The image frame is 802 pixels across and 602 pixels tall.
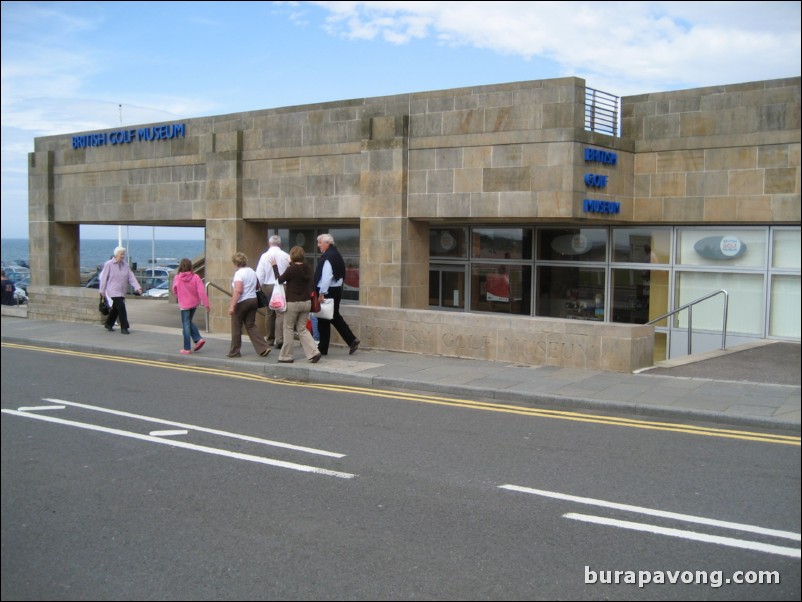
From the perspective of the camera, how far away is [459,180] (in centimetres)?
1587

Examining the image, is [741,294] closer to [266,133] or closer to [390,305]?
[390,305]

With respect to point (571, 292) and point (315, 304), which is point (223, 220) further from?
point (571, 292)

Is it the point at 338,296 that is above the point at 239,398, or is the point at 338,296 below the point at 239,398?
above

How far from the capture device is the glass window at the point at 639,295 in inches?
671

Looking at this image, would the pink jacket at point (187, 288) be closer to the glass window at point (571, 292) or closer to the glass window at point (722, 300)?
the glass window at point (571, 292)

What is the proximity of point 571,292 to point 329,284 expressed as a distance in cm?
742

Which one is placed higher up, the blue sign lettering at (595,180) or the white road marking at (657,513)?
the blue sign lettering at (595,180)

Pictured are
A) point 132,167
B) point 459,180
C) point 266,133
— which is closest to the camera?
point 459,180

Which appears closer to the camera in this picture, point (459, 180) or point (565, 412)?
point (565, 412)

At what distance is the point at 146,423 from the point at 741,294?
→ 12.1m

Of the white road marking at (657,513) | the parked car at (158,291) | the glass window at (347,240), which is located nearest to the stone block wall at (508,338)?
the white road marking at (657,513)

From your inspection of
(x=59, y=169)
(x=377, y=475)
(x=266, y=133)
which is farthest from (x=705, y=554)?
(x=59, y=169)

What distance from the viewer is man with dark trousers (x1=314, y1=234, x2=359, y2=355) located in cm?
1302

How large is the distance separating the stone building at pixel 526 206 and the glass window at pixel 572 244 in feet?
0.11
